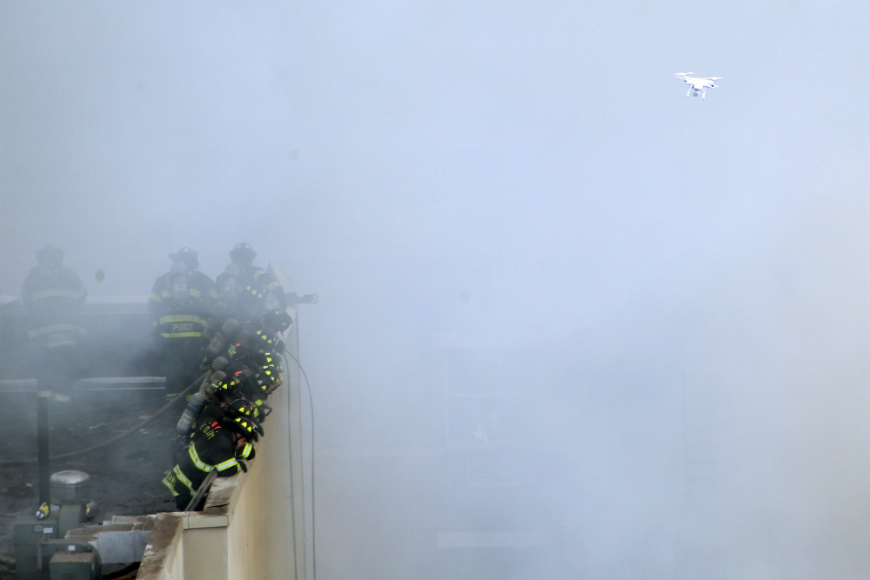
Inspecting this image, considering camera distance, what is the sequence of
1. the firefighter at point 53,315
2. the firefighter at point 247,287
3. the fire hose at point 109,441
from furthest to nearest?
the firefighter at point 247,287 < the fire hose at point 109,441 < the firefighter at point 53,315

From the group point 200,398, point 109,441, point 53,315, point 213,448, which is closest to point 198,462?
point 213,448

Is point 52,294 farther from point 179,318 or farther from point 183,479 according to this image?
point 183,479

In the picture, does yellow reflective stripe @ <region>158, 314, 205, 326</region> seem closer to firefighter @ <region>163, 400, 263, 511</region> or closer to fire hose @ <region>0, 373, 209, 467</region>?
fire hose @ <region>0, 373, 209, 467</region>

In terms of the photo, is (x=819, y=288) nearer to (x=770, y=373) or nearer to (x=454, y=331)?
(x=770, y=373)

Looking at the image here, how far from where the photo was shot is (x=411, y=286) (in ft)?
10.2

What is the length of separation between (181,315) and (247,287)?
0.28 meters

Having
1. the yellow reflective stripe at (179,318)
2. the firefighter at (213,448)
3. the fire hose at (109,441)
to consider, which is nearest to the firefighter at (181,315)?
the yellow reflective stripe at (179,318)

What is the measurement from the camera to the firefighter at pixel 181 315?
2.64 metres

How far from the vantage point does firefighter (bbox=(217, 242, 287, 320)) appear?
2596 mm

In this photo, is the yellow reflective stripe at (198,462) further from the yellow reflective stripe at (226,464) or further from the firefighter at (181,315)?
the firefighter at (181,315)

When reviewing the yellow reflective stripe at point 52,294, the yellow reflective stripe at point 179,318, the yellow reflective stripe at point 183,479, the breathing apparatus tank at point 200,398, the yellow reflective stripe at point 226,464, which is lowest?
the yellow reflective stripe at point 183,479

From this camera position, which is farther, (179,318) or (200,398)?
(179,318)

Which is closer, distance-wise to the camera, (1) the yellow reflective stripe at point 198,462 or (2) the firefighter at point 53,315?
(1) the yellow reflective stripe at point 198,462

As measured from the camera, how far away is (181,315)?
2713mm
